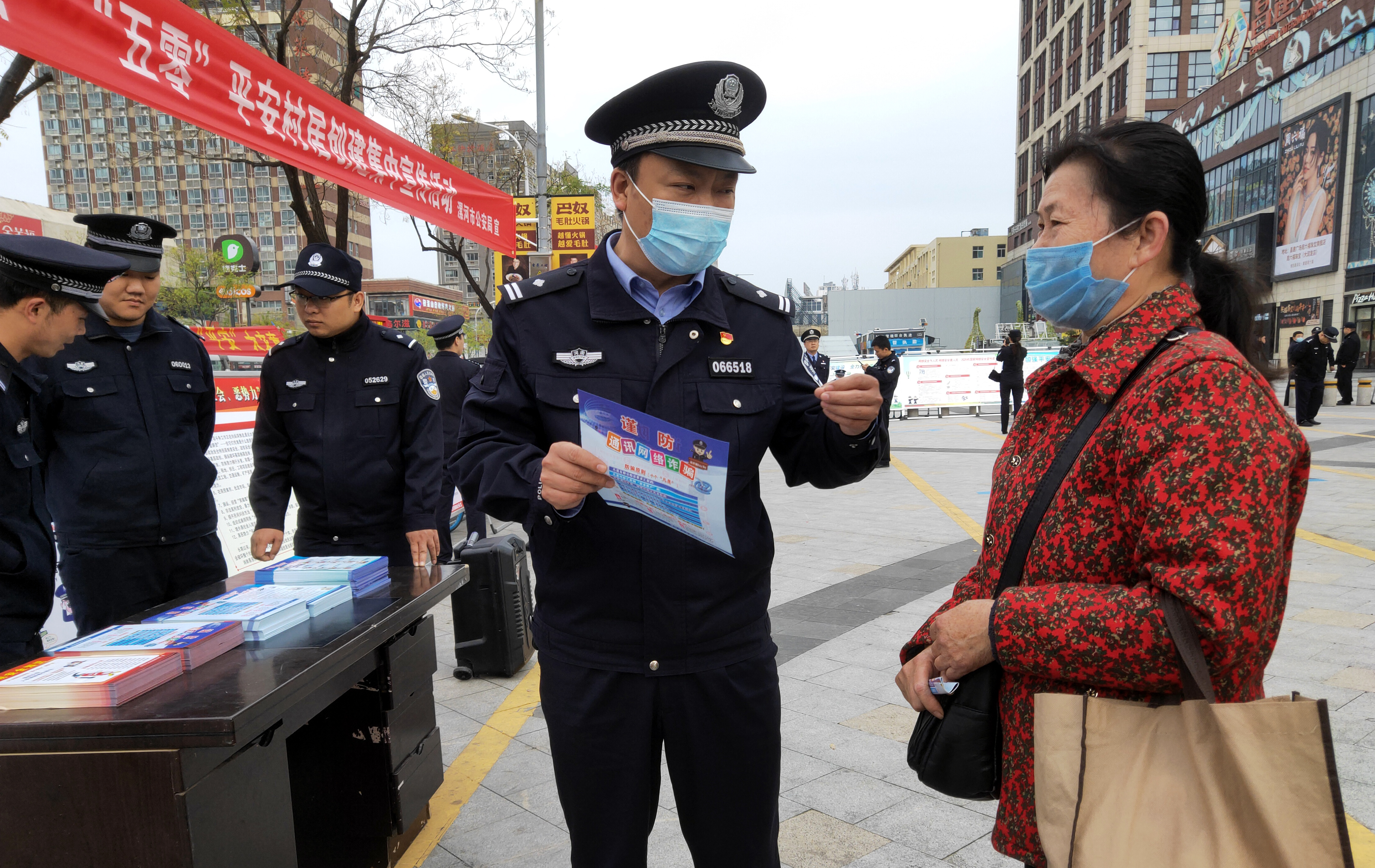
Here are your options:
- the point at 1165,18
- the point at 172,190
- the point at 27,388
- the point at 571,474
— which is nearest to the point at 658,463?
the point at 571,474

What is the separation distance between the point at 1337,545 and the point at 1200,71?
162 feet

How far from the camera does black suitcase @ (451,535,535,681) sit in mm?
4062

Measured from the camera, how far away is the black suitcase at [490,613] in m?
4.06

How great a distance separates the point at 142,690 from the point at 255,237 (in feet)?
251

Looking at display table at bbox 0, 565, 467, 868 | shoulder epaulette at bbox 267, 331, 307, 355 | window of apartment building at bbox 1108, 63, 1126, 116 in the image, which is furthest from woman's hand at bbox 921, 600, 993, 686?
window of apartment building at bbox 1108, 63, 1126, 116

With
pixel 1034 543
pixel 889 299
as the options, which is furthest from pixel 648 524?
pixel 889 299

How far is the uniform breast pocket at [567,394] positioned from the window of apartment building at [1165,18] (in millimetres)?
53998

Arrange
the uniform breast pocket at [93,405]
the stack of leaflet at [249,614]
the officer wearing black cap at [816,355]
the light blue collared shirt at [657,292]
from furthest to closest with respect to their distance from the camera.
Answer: the officer wearing black cap at [816,355], the uniform breast pocket at [93,405], the stack of leaflet at [249,614], the light blue collared shirt at [657,292]

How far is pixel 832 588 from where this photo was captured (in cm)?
544

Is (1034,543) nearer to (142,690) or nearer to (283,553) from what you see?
(142,690)

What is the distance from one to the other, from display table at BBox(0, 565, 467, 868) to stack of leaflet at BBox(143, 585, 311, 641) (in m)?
0.03

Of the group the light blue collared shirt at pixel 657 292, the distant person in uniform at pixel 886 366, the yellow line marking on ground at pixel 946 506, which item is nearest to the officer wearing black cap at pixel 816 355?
the distant person in uniform at pixel 886 366

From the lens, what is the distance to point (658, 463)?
1.45 m

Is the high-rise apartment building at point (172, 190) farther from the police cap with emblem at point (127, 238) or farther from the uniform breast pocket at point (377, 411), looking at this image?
the uniform breast pocket at point (377, 411)
